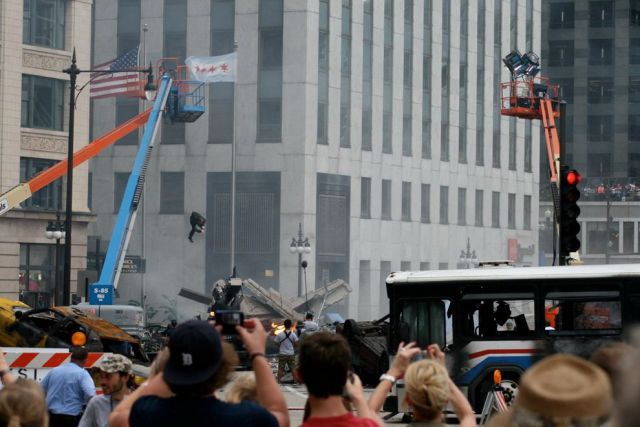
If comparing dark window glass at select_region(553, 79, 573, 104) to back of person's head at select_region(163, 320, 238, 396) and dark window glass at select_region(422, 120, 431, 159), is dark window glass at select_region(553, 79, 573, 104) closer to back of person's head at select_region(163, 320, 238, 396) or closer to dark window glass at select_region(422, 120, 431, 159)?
dark window glass at select_region(422, 120, 431, 159)

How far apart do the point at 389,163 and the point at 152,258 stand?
15052mm

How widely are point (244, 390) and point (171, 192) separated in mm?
77115

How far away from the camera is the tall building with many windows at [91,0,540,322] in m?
81.3

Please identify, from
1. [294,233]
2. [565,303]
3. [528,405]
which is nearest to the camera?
[528,405]

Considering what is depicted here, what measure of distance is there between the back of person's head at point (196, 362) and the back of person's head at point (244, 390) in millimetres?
905

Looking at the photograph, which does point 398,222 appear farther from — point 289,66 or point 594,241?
point 594,241

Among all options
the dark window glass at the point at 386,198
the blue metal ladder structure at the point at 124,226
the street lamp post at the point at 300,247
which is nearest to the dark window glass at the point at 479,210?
the dark window glass at the point at 386,198

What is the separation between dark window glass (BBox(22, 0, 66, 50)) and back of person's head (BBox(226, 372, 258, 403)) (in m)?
57.6

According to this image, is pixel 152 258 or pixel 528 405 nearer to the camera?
pixel 528 405

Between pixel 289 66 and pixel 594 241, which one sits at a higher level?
pixel 289 66

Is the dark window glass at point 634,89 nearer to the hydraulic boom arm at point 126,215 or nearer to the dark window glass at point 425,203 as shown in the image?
the dark window glass at point 425,203

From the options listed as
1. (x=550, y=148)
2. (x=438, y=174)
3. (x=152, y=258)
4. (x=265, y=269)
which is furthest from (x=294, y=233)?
(x=550, y=148)

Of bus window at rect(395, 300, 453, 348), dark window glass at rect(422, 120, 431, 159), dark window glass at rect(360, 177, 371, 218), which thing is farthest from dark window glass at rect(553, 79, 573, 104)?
bus window at rect(395, 300, 453, 348)

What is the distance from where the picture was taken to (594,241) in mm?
130125
